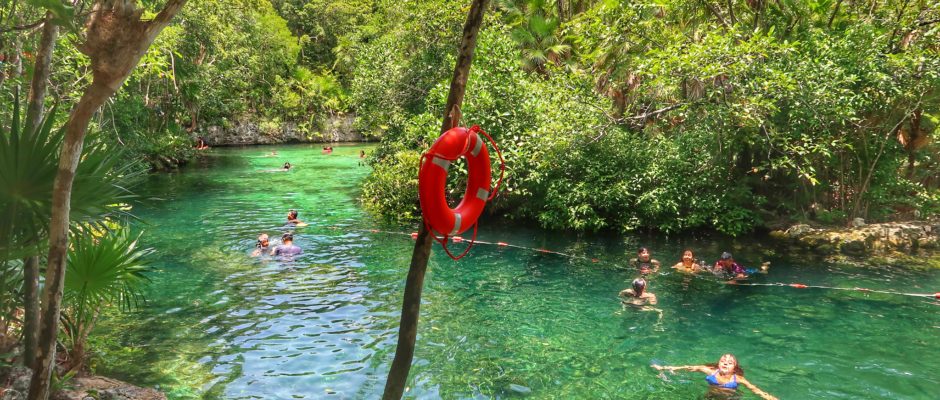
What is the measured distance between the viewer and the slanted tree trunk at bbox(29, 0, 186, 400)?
3.66 meters

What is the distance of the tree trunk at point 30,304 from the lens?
4816 millimetres

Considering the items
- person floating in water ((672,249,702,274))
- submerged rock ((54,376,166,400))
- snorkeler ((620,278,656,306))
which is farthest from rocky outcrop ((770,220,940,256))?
submerged rock ((54,376,166,400))

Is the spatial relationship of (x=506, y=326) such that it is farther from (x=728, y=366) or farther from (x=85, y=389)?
(x=85, y=389)

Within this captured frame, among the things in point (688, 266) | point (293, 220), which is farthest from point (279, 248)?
point (688, 266)

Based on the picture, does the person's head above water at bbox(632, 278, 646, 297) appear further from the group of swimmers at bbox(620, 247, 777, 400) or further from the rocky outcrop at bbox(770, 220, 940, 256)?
the rocky outcrop at bbox(770, 220, 940, 256)

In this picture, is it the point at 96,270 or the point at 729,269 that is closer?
the point at 96,270

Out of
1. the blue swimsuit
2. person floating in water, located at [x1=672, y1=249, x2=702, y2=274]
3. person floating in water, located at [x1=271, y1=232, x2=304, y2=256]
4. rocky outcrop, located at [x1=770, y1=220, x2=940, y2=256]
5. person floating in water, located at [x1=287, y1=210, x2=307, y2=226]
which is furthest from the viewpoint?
person floating in water, located at [x1=287, y1=210, x2=307, y2=226]

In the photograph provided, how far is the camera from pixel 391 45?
784 inches

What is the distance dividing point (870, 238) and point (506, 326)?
32.2 feet

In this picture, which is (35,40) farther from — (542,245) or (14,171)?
(542,245)

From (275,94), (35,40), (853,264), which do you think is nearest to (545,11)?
(853,264)

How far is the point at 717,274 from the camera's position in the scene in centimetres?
1154

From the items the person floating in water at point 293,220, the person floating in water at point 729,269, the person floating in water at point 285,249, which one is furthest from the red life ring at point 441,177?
the person floating in water at point 293,220

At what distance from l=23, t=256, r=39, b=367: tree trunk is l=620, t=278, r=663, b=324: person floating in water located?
782 cm
